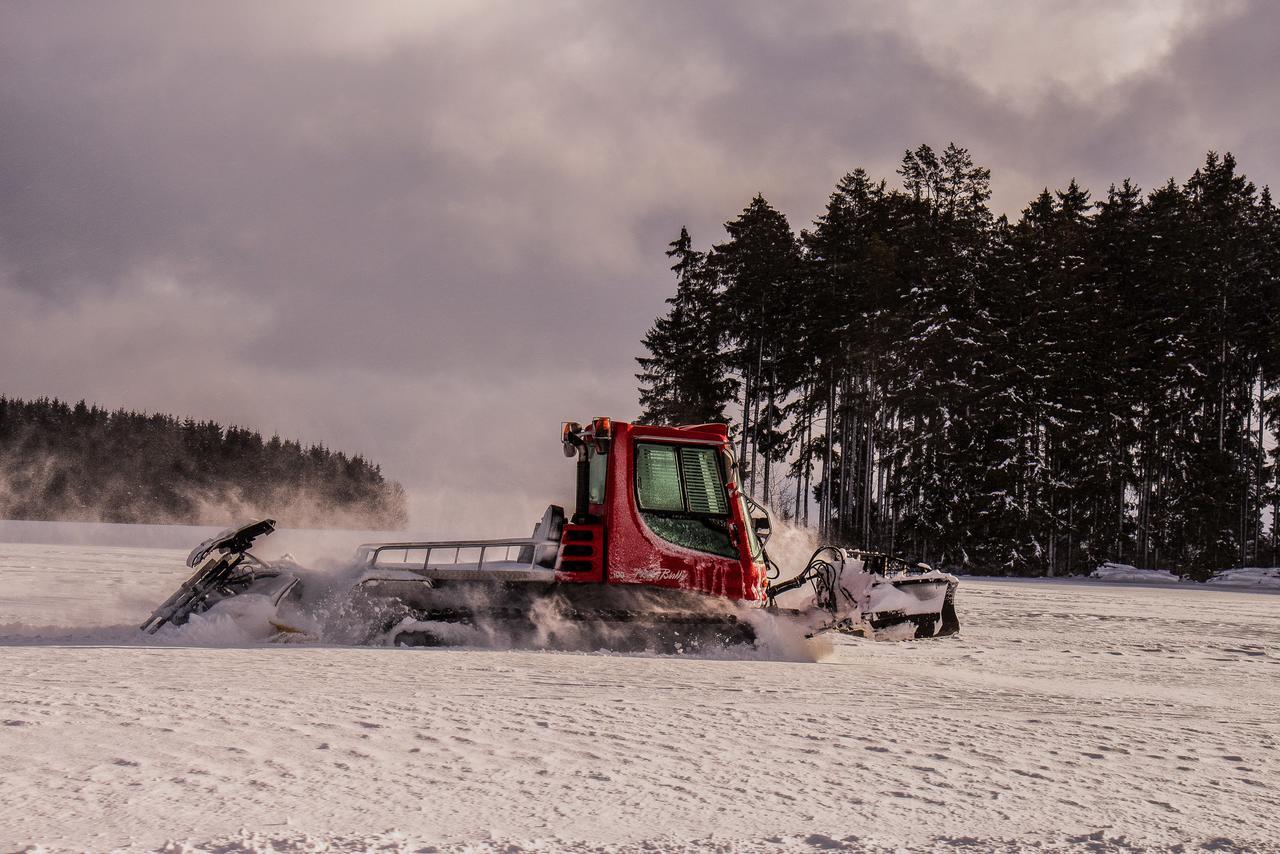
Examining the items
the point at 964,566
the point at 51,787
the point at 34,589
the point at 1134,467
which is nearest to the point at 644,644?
the point at 51,787

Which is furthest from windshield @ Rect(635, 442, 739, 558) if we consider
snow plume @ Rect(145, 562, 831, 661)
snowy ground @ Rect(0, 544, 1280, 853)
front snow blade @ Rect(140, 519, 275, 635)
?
front snow blade @ Rect(140, 519, 275, 635)

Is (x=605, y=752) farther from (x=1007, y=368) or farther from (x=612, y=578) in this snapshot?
(x=1007, y=368)

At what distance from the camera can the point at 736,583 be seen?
922 centimetres

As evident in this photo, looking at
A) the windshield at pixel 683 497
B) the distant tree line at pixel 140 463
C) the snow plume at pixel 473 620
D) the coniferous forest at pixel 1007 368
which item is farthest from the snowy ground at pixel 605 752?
the distant tree line at pixel 140 463

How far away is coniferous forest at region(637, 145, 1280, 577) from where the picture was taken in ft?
108

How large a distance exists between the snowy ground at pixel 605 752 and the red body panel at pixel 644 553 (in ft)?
2.45

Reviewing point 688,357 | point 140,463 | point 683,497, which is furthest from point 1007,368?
point 140,463

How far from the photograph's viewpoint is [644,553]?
9.08 m

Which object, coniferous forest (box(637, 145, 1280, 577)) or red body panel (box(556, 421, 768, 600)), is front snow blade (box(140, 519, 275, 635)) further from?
coniferous forest (box(637, 145, 1280, 577))

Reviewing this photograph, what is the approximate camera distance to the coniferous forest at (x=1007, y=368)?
32.8 m

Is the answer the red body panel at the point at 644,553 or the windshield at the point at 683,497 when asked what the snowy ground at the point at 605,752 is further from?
the windshield at the point at 683,497

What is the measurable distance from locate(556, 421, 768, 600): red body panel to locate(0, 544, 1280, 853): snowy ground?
748mm

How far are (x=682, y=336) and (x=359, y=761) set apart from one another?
37.2m

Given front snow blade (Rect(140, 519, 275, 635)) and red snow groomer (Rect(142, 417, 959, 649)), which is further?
front snow blade (Rect(140, 519, 275, 635))
